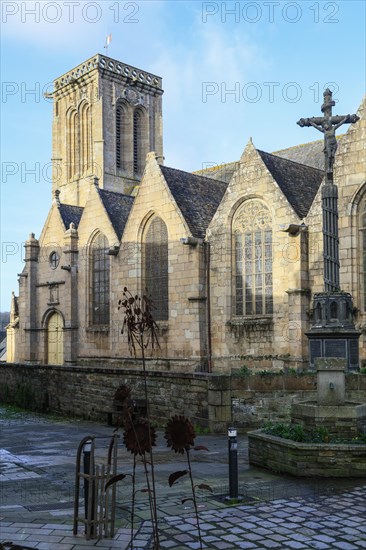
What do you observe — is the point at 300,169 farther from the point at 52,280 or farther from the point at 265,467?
the point at 265,467

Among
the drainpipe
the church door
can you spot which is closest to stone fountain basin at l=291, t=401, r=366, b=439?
the drainpipe

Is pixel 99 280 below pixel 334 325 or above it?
above

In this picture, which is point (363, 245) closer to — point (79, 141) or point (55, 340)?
point (55, 340)

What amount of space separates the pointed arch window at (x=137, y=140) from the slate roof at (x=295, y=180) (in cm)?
2529

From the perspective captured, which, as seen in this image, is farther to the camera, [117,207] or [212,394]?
[117,207]

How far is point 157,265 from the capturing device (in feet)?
86.4

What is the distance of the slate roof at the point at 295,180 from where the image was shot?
22.2 m

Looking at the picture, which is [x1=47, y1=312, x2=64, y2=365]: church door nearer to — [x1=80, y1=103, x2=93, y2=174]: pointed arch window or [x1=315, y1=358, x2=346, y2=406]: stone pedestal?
[x1=80, y1=103, x2=93, y2=174]: pointed arch window

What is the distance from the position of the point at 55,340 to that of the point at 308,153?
1676cm

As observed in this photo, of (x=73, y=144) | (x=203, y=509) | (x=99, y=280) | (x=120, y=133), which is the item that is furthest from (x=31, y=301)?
(x=203, y=509)

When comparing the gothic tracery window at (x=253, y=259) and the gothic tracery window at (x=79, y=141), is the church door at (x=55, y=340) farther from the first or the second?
the gothic tracery window at (x=79, y=141)

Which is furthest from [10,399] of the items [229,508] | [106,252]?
[229,508]

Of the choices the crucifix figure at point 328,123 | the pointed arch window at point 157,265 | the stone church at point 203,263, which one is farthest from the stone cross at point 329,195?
the pointed arch window at point 157,265

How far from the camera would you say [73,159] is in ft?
161
